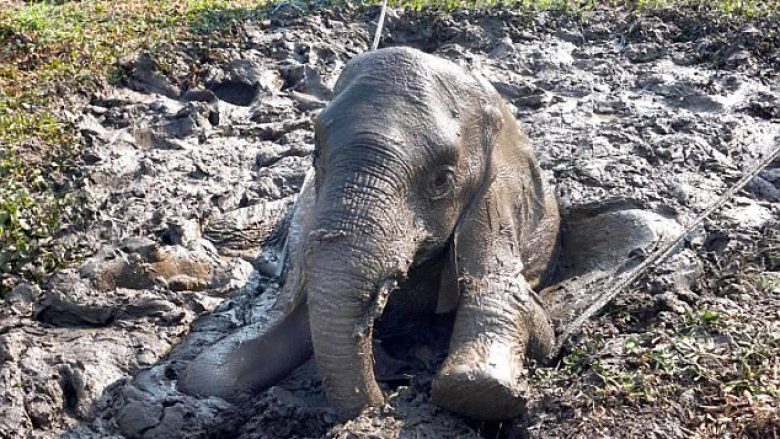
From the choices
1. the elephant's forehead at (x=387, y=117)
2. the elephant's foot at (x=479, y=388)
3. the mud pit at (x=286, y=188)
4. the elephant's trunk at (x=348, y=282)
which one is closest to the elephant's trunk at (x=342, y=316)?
the elephant's trunk at (x=348, y=282)

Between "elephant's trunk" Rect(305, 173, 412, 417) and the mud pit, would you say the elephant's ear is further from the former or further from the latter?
"elephant's trunk" Rect(305, 173, 412, 417)

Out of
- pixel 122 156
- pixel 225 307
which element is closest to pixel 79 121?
pixel 122 156

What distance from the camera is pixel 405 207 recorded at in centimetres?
455

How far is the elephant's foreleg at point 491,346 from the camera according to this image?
14.3 ft

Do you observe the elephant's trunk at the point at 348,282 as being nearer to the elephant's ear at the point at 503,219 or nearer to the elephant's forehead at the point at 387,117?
the elephant's forehead at the point at 387,117

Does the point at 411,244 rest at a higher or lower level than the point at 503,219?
higher

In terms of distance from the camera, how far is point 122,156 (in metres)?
6.89

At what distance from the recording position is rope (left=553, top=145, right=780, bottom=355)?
5.13m

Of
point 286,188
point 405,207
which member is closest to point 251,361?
point 405,207

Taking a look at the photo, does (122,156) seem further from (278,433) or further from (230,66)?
(278,433)

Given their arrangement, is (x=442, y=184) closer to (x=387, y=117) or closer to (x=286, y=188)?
(x=387, y=117)

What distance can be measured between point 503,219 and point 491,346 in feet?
2.45

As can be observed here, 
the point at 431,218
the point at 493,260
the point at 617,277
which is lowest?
the point at 617,277

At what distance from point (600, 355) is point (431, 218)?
0.92 meters
